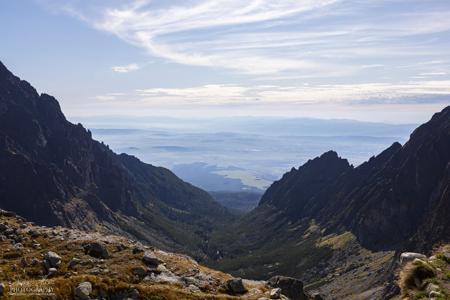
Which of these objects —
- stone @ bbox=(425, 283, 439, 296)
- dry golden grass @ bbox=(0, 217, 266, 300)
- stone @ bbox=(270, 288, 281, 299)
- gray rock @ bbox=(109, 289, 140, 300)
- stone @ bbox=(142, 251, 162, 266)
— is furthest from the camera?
stone @ bbox=(142, 251, 162, 266)

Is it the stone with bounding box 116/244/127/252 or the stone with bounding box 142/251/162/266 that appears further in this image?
the stone with bounding box 116/244/127/252

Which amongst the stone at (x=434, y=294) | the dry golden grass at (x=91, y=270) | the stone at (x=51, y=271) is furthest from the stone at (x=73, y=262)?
the stone at (x=434, y=294)

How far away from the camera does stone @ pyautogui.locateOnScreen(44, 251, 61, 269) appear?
31688 millimetres

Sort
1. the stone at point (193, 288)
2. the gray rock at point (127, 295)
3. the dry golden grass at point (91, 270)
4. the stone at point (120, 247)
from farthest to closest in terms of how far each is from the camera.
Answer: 1. the stone at point (120, 247)
2. the stone at point (193, 288)
3. the gray rock at point (127, 295)
4. the dry golden grass at point (91, 270)

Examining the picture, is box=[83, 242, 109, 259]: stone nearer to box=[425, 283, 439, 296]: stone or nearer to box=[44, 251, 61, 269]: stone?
box=[44, 251, 61, 269]: stone

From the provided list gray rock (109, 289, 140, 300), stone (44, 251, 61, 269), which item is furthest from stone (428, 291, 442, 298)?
stone (44, 251, 61, 269)

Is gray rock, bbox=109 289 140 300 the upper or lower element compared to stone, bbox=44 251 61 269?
lower

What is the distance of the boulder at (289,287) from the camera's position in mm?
39594

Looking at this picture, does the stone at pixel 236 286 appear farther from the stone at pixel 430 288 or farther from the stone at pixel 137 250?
the stone at pixel 430 288

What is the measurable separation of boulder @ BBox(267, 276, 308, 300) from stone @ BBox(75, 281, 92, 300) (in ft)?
58.1

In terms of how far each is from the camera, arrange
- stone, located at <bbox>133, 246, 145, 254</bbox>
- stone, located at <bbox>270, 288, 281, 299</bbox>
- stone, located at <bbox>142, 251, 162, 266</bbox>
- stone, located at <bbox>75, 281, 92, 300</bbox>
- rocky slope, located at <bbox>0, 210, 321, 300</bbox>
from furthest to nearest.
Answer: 1. stone, located at <bbox>133, 246, 145, 254</bbox>
2. stone, located at <bbox>142, 251, 162, 266</bbox>
3. stone, located at <bbox>270, 288, 281, 299</bbox>
4. rocky slope, located at <bbox>0, 210, 321, 300</bbox>
5. stone, located at <bbox>75, 281, 92, 300</bbox>

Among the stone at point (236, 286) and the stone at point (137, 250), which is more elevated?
the stone at point (137, 250)

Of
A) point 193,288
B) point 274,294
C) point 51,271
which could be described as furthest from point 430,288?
point 51,271

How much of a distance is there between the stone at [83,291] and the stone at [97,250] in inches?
354
